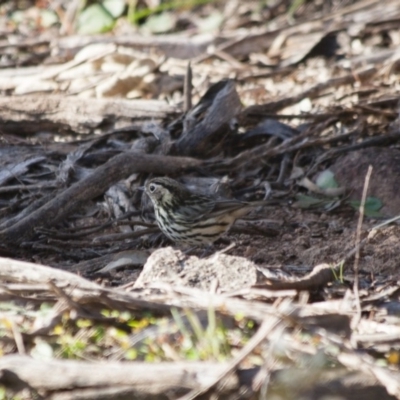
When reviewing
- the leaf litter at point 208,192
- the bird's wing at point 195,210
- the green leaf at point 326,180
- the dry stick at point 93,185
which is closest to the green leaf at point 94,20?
the leaf litter at point 208,192

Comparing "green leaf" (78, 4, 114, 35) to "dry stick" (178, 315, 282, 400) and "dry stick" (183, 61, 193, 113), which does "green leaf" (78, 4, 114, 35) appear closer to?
"dry stick" (183, 61, 193, 113)

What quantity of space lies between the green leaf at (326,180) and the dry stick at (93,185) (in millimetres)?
952

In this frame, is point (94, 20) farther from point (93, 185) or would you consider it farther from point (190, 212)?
point (190, 212)

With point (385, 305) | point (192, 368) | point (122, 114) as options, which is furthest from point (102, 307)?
point (122, 114)

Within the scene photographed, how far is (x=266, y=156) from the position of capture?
794 centimetres

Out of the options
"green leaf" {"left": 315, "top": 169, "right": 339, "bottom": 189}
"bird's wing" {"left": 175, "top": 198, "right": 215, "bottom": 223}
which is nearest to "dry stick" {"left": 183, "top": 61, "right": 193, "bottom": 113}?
"green leaf" {"left": 315, "top": 169, "right": 339, "bottom": 189}

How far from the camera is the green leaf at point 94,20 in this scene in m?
11.8

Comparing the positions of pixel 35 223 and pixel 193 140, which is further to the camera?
pixel 193 140

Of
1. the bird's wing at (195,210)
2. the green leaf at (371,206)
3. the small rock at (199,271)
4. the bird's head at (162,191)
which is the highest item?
the small rock at (199,271)

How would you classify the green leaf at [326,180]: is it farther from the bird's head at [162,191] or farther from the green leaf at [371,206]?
the bird's head at [162,191]

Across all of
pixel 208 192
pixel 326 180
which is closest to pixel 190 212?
pixel 208 192

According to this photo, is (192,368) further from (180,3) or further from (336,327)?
(180,3)

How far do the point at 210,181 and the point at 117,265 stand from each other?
5.83ft

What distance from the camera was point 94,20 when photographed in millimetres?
11961
